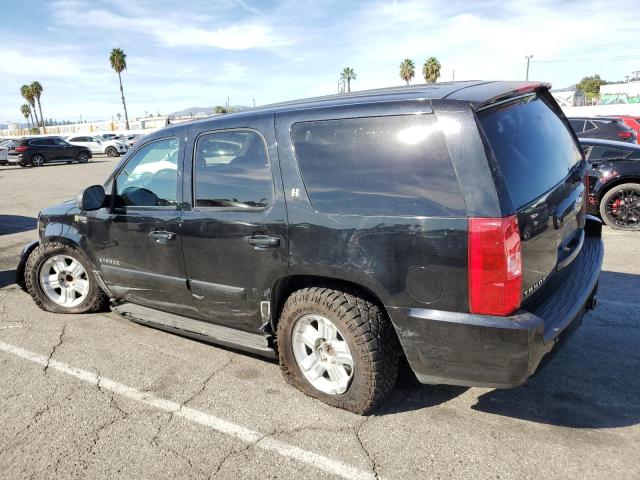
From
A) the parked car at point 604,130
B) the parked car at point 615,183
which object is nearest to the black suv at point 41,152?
the parked car at point 604,130

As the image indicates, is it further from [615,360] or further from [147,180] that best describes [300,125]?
[615,360]

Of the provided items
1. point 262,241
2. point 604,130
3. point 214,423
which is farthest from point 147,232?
point 604,130

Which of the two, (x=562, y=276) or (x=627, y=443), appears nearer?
(x=627, y=443)

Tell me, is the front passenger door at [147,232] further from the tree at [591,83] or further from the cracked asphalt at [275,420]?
the tree at [591,83]

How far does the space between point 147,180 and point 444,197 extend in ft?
8.02

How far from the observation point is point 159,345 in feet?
13.5

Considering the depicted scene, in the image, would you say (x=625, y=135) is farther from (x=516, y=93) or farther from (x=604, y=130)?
(x=516, y=93)

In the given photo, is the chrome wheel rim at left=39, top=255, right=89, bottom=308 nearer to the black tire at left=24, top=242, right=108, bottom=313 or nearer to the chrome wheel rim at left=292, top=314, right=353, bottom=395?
the black tire at left=24, top=242, right=108, bottom=313

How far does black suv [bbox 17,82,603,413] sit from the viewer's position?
7.86ft

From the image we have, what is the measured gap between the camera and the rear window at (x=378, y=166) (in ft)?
8.02

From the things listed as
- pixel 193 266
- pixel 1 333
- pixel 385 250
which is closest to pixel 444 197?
pixel 385 250

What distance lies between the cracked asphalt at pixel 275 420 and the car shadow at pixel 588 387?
0.4 inches

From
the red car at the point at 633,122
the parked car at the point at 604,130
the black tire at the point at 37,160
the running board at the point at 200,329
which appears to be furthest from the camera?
the black tire at the point at 37,160

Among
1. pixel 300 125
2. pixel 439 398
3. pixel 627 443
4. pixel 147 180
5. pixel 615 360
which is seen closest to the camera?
pixel 627 443
